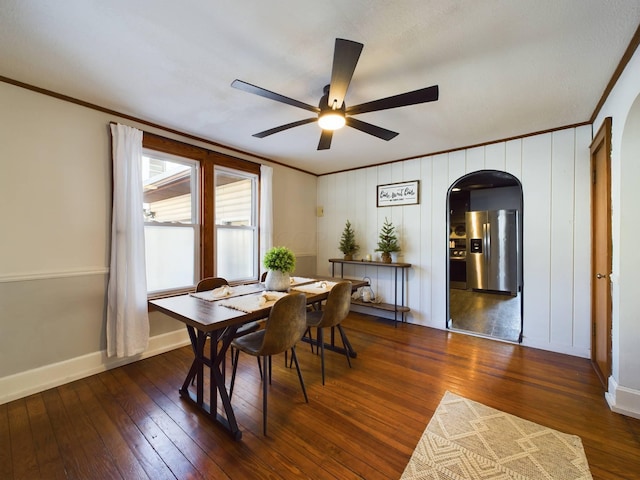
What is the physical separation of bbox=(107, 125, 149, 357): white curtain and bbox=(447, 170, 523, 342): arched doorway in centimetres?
470

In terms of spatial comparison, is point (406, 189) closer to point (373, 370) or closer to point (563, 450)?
point (373, 370)

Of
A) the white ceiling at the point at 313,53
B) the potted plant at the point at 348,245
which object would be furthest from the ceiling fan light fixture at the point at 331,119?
the potted plant at the point at 348,245

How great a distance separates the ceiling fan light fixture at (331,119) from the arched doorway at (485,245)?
407 centimetres

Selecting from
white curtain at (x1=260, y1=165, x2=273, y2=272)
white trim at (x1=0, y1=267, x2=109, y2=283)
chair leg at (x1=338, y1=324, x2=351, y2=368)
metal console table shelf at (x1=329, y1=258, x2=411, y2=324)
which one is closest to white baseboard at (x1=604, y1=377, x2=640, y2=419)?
chair leg at (x1=338, y1=324, x2=351, y2=368)

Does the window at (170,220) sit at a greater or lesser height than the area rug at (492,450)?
greater

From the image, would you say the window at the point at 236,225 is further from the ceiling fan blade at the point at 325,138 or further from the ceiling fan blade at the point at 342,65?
the ceiling fan blade at the point at 342,65

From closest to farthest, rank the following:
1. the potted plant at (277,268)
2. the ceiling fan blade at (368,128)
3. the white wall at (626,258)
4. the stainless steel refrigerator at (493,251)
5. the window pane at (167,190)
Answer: the white wall at (626,258) < the ceiling fan blade at (368,128) < the potted plant at (277,268) < the window pane at (167,190) < the stainless steel refrigerator at (493,251)

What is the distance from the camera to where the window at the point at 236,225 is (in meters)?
3.68

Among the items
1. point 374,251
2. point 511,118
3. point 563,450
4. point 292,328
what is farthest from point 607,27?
point 374,251

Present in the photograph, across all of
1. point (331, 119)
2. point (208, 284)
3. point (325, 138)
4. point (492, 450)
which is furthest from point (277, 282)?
point (492, 450)

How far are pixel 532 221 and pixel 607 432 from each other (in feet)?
6.84

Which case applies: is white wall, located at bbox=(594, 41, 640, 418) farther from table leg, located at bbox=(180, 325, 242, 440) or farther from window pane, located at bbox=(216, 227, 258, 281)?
window pane, located at bbox=(216, 227, 258, 281)

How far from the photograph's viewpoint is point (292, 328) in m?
1.96

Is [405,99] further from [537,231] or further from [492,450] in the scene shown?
[537,231]
